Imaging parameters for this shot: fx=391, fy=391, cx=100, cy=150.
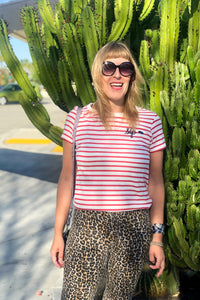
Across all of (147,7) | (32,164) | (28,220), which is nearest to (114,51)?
(147,7)

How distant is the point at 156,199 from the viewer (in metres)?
2.10

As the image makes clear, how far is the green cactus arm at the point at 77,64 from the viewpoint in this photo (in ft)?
12.8

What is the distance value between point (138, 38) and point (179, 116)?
1437 millimetres

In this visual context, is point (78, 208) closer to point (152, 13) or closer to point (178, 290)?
point (178, 290)

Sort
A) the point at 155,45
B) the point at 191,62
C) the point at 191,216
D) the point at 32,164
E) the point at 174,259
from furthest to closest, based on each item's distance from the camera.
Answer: the point at 32,164, the point at 155,45, the point at 174,259, the point at 191,62, the point at 191,216

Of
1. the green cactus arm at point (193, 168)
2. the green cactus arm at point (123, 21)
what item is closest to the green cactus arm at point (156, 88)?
the green cactus arm at point (193, 168)

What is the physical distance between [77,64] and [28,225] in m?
2.54

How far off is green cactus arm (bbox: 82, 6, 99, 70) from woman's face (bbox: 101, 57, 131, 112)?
6.32 feet

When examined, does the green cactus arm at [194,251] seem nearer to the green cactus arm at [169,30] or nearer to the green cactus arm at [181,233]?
the green cactus arm at [181,233]

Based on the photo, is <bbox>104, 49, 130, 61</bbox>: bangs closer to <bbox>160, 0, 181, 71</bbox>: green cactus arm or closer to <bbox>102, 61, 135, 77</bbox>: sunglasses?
<bbox>102, 61, 135, 77</bbox>: sunglasses

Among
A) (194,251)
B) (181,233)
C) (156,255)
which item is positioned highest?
(156,255)

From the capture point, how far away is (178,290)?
11.8 ft

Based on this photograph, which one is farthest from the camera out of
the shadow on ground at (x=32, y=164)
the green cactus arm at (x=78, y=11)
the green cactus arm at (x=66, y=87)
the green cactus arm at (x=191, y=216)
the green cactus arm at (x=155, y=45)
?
the shadow on ground at (x=32, y=164)

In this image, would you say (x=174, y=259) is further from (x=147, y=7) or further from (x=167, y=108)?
(x=147, y=7)
